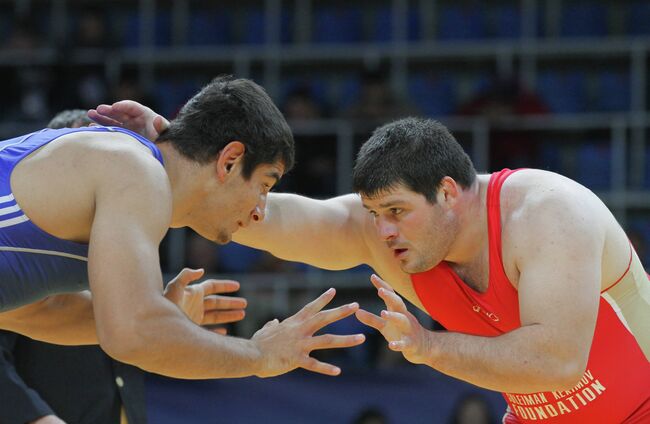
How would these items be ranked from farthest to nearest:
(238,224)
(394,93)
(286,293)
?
(394,93) < (286,293) < (238,224)

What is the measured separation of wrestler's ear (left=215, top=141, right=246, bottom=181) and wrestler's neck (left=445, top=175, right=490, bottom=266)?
2.55ft

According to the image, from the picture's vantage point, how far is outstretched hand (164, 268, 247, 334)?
11.4 feet

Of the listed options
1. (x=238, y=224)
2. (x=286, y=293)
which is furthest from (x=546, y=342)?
(x=286, y=293)

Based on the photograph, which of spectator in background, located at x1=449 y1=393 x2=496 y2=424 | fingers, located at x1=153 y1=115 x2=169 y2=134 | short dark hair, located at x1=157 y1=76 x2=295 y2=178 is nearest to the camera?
short dark hair, located at x1=157 y1=76 x2=295 y2=178

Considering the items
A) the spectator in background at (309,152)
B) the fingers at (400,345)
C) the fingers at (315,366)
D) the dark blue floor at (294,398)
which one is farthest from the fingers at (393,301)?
the spectator in background at (309,152)

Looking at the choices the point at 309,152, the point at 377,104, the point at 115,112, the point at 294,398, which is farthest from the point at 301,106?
the point at 115,112

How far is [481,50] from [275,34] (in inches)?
74.1

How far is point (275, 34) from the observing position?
9.38 m

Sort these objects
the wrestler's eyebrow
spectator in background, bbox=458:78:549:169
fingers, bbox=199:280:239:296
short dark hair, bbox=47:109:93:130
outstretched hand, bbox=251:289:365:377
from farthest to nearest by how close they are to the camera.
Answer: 1. spectator in background, bbox=458:78:549:169
2. short dark hair, bbox=47:109:93:130
3. fingers, bbox=199:280:239:296
4. the wrestler's eyebrow
5. outstretched hand, bbox=251:289:365:377

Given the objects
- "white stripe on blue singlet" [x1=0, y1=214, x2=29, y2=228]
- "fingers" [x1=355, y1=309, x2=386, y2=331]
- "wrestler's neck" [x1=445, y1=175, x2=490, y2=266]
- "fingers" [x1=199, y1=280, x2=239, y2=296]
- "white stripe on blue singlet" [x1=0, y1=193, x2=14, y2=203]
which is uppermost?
"white stripe on blue singlet" [x1=0, y1=193, x2=14, y2=203]

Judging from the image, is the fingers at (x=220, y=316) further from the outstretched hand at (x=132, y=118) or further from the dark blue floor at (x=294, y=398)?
the dark blue floor at (x=294, y=398)

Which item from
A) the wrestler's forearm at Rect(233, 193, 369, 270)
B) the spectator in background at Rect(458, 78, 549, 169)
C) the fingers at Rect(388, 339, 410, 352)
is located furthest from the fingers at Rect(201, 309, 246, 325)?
the spectator in background at Rect(458, 78, 549, 169)

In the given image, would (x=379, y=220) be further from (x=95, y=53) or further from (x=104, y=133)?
(x=95, y=53)

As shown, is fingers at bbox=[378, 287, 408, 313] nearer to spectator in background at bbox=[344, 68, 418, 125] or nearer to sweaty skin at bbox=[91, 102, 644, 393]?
sweaty skin at bbox=[91, 102, 644, 393]
